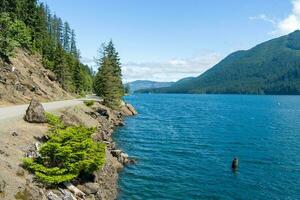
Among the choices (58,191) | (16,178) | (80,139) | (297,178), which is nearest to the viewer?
(16,178)

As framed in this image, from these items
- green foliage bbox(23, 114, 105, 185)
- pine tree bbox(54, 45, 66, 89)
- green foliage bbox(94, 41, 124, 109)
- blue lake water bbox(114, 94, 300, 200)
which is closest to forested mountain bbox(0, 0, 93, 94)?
pine tree bbox(54, 45, 66, 89)

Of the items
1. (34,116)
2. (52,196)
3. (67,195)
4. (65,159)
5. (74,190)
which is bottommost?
(74,190)

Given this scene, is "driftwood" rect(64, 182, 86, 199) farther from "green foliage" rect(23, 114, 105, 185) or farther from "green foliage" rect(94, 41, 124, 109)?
"green foliage" rect(94, 41, 124, 109)

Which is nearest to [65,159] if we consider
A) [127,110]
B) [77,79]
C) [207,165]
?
[207,165]

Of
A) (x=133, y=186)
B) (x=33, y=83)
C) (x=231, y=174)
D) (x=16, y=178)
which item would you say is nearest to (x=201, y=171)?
(x=231, y=174)

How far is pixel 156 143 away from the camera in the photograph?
6281 cm

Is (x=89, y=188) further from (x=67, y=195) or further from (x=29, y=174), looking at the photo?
(x=29, y=174)

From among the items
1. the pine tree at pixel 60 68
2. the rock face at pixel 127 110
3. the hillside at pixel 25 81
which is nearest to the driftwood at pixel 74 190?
the hillside at pixel 25 81

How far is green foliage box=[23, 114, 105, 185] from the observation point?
2644 centimetres

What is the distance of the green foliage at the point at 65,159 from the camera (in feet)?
86.7

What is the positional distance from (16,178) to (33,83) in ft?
173

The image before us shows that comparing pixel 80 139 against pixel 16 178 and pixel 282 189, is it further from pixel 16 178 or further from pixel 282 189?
pixel 282 189

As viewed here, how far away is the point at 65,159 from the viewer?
92.5 ft

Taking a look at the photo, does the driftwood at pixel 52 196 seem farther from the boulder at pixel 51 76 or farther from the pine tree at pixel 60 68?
the pine tree at pixel 60 68
